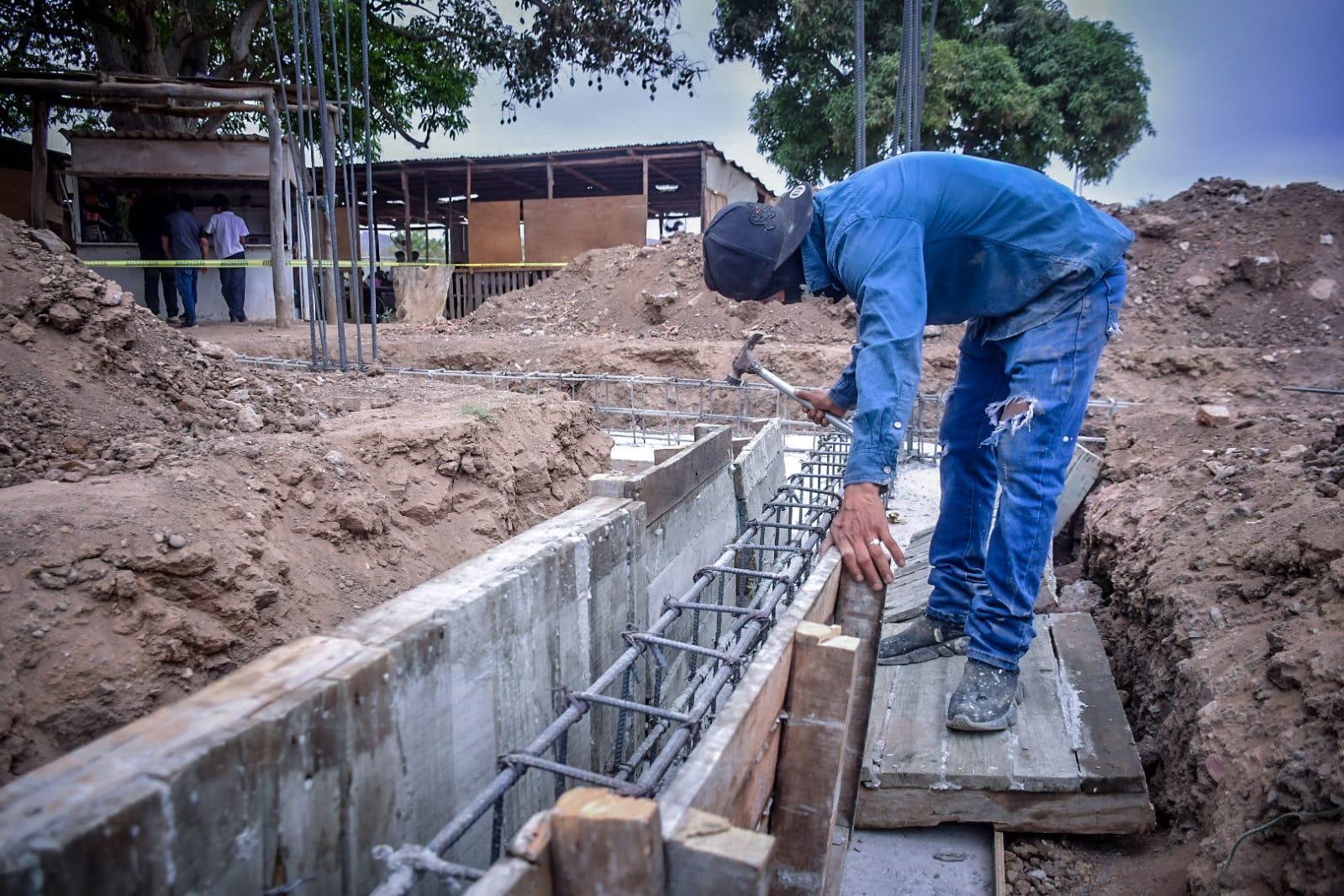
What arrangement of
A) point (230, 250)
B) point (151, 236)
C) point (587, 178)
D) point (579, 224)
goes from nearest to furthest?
point (151, 236)
point (230, 250)
point (579, 224)
point (587, 178)

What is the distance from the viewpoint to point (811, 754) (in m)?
2.14

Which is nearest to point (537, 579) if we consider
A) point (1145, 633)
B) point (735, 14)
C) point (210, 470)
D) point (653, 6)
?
point (210, 470)

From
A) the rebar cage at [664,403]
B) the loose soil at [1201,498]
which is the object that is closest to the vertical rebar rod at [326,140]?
the rebar cage at [664,403]

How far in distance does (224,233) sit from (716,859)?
544 inches

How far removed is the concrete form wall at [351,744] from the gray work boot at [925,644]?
3.39 ft

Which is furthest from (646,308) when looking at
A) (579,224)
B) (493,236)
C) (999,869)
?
(999,869)

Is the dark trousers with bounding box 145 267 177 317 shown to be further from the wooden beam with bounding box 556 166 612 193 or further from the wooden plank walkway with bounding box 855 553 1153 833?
the wooden plank walkway with bounding box 855 553 1153 833

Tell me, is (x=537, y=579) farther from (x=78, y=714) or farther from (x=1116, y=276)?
(x=1116, y=276)

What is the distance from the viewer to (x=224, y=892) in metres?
1.52

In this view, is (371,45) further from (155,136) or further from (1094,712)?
(1094,712)

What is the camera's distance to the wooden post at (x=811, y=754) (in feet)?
6.78

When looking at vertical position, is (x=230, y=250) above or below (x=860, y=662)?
above

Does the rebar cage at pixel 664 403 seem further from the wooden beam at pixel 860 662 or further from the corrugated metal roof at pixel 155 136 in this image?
the corrugated metal roof at pixel 155 136

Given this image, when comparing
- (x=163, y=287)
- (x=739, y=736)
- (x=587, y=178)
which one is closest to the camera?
(x=739, y=736)
